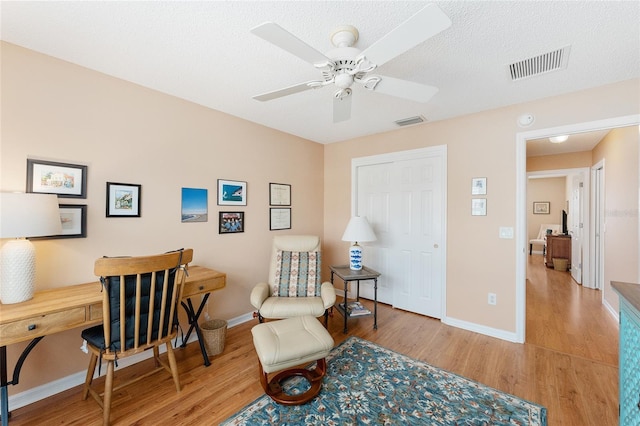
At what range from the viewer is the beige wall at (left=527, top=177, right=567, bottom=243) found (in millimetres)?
7414

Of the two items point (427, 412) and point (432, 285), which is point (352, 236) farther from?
point (427, 412)

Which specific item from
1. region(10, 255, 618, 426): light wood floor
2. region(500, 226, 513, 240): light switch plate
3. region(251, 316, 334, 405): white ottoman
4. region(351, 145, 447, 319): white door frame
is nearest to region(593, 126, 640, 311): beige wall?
region(10, 255, 618, 426): light wood floor

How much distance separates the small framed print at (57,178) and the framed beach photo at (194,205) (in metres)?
0.77

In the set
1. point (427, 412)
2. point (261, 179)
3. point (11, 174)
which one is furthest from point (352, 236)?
point (11, 174)

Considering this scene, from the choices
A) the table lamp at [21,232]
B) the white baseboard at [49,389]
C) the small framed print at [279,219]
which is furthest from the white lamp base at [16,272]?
the small framed print at [279,219]

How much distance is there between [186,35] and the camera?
167 cm

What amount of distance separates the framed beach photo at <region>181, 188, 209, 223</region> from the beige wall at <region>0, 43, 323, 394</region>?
55 mm

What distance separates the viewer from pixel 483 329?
113 inches

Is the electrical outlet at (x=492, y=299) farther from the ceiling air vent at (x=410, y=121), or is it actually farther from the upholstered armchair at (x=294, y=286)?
the ceiling air vent at (x=410, y=121)

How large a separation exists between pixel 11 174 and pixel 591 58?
4.12m

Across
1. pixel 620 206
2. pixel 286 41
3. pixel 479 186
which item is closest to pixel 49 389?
pixel 286 41

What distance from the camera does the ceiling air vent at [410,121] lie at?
3086 mm

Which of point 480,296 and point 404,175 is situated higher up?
point 404,175

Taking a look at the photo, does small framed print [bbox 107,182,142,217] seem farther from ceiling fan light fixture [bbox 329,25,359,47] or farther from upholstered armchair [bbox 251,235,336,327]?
ceiling fan light fixture [bbox 329,25,359,47]
